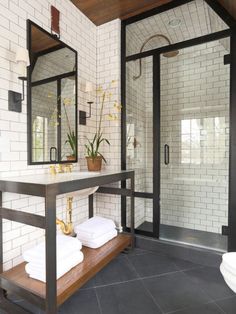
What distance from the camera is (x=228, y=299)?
1606 millimetres

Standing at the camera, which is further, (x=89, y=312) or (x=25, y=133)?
(x=25, y=133)

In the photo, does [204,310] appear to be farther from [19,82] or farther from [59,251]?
[19,82]

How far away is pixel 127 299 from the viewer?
63.5 inches

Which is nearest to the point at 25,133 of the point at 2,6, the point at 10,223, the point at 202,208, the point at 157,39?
the point at 10,223

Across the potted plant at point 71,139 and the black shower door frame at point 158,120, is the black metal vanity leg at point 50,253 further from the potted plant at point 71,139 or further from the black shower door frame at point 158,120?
the black shower door frame at point 158,120

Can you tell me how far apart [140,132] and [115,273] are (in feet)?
5.44

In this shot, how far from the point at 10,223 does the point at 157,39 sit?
2501 mm

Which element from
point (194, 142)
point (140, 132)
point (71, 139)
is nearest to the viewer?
point (71, 139)

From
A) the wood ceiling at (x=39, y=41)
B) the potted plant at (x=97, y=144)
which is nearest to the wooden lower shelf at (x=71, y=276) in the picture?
the potted plant at (x=97, y=144)

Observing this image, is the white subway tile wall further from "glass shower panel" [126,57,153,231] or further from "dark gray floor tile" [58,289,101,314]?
"dark gray floor tile" [58,289,101,314]

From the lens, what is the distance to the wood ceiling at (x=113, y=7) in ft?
7.54

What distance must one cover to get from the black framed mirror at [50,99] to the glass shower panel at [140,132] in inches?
28.9

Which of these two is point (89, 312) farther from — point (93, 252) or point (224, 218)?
point (224, 218)

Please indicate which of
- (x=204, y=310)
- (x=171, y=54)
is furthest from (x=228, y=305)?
(x=171, y=54)
